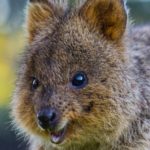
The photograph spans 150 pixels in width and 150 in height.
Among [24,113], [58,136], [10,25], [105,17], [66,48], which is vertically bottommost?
[58,136]

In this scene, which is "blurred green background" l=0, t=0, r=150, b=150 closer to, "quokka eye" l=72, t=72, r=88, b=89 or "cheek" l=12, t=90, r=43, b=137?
"cheek" l=12, t=90, r=43, b=137

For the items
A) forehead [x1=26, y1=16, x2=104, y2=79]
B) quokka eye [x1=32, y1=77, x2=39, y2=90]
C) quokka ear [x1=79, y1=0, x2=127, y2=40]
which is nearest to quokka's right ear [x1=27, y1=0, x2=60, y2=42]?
forehead [x1=26, y1=16, x2=104, y2=79]

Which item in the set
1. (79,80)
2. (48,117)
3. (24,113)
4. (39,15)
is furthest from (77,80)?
(39,15)

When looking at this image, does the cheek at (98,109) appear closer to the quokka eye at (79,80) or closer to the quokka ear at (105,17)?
the quokka eye at (79,80)

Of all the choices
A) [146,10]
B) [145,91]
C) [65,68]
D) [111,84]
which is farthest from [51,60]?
[146,10]

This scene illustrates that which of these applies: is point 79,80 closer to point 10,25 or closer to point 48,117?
point 48,117

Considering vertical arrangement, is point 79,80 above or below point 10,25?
above
